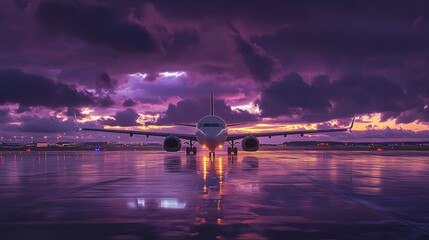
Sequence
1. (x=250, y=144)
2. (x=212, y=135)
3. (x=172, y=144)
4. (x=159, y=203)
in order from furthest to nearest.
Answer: (x=250, y=144) < (x=172, y=144) < (x=212, y=135) < (x=159, y=203)

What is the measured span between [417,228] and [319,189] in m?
6.40

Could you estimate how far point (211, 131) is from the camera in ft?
136

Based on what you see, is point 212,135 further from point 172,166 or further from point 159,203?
point 159,203

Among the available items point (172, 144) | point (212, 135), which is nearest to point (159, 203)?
point (212, 135)

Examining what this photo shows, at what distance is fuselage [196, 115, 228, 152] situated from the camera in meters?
41.4

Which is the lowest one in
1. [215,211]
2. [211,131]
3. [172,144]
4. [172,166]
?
[172,166]

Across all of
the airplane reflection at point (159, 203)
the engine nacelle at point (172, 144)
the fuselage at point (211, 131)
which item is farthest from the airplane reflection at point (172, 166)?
the engine nacelle at point (172, 144)

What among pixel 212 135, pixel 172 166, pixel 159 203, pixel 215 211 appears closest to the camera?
pixel 215 211

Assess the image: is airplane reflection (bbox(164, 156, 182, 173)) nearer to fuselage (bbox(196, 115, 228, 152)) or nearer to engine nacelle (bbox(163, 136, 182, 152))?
fuselage (bbox(196, 115, 228, 152))

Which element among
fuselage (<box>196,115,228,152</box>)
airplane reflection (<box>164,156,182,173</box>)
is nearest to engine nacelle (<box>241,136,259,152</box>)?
fuselage (<box>196,115,228,152</box>)

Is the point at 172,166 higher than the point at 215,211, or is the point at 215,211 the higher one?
the point at 215,211

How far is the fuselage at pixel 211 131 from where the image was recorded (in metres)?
41.4

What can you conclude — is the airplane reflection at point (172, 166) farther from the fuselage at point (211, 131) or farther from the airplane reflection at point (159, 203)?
the airplane reflection at point (159, 203)

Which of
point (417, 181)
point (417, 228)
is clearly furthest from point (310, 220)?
point (417, 181)
